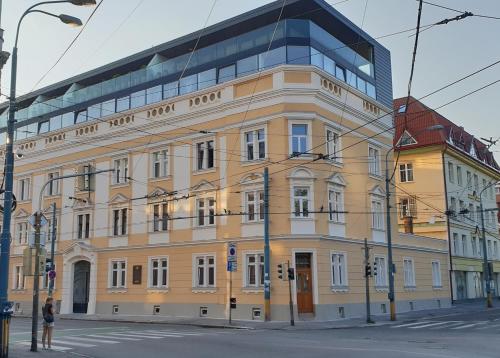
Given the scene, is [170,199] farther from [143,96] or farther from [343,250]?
[343,250]

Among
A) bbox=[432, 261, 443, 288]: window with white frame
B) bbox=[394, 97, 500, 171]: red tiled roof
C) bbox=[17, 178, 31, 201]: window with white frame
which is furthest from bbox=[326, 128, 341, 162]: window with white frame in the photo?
bbox=[17, 178, 31, 201]: window with white frame

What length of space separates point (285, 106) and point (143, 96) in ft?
38.3

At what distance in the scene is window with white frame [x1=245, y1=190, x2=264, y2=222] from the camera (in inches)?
1226

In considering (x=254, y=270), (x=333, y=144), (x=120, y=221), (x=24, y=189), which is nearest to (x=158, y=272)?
(x=120, y=221)

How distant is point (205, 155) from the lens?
34.4m

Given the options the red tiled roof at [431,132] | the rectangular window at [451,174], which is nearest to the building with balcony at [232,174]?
the rectangular window at [451,174]

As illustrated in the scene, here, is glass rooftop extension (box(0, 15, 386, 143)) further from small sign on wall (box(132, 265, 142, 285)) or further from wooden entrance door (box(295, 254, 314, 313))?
wooden entrance door (box(295, 254, 314, 313))

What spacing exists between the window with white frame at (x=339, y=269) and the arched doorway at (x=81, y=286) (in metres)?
17.6

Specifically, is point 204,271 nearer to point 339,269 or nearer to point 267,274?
point 267,274

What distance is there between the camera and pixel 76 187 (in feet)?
134

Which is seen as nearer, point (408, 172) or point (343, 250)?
point (343, 250)

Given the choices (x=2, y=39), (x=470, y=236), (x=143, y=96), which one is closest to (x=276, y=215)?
(x=143, y=96)

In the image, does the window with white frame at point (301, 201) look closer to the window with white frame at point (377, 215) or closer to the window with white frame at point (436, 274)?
the window with white frame at point (377, 215)

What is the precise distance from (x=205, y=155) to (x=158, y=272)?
309 inches
